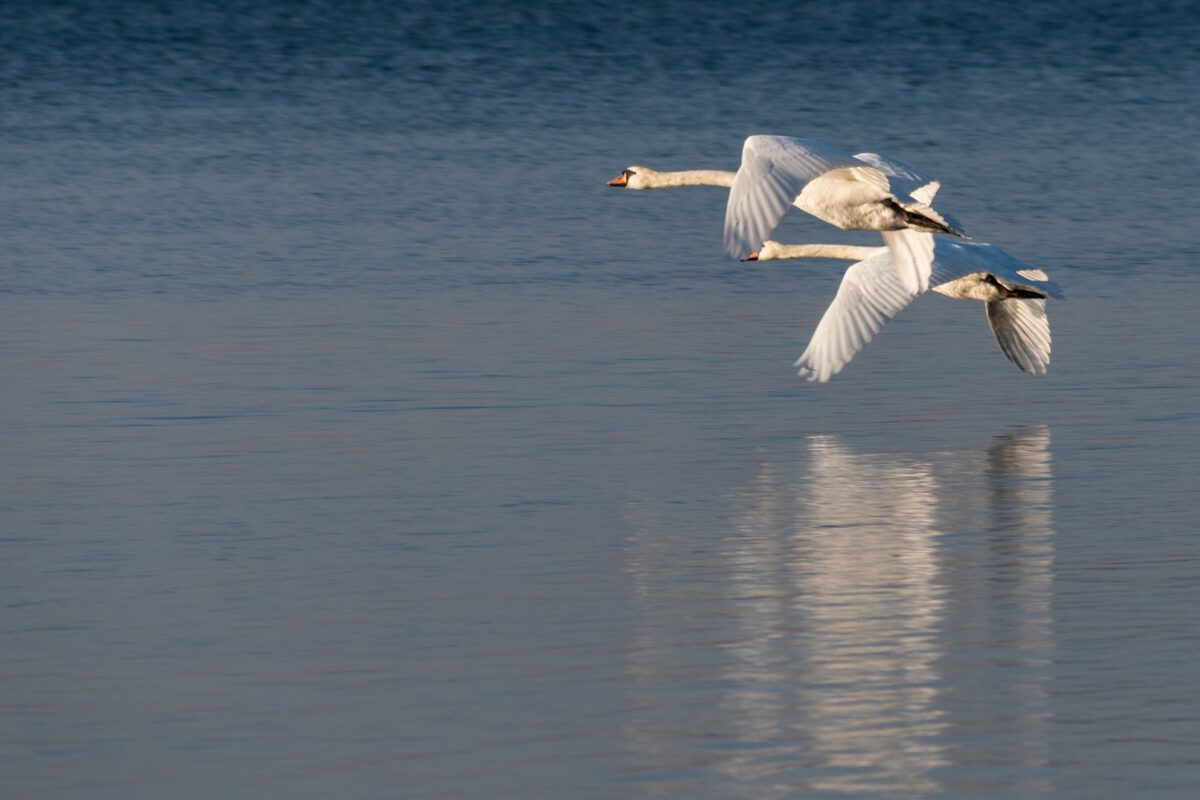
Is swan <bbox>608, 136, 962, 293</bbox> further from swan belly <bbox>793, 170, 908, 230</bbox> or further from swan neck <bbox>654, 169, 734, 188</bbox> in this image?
swan neck <bbox>654, 169, 734, 188</bbox>

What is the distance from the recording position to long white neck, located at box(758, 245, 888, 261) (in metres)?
13.9

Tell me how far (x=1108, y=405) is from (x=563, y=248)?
6.67 m

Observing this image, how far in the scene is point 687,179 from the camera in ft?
48.6

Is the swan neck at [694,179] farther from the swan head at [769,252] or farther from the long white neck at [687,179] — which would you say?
the swan head at [769,252]

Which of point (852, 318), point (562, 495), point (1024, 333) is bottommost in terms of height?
point (562, 495)

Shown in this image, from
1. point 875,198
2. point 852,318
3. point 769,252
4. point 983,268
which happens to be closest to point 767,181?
point 852,318

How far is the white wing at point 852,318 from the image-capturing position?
40.4 ft

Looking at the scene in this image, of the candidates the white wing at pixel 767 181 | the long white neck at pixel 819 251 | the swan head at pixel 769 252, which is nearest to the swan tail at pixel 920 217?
the long white neck at pixel 819 251

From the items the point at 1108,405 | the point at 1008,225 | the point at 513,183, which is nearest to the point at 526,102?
the point at 513,183

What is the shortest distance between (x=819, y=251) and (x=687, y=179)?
3.18 ft

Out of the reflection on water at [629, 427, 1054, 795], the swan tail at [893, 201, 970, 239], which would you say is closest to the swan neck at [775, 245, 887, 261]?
the swan tail at [893, 201, 970, 239]

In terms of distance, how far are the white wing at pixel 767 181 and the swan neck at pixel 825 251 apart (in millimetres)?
1656

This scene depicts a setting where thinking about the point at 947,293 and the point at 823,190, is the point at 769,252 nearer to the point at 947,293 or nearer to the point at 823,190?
the point at 947,293

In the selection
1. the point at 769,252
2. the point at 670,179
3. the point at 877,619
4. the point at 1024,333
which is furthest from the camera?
the point at 670,179
